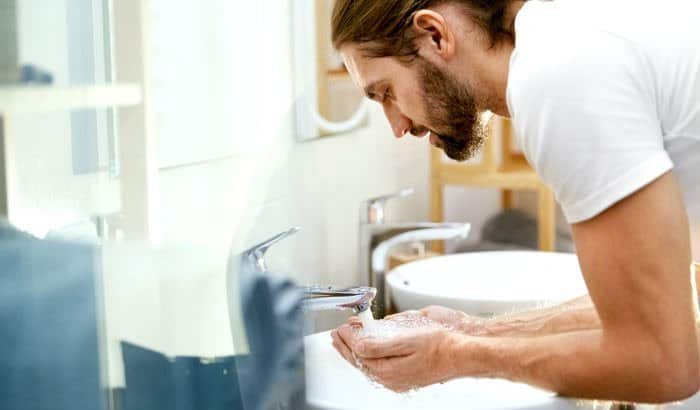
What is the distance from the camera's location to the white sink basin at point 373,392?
40.8 inches

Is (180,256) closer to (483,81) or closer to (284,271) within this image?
(284,271)

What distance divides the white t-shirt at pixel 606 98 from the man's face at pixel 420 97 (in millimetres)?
151

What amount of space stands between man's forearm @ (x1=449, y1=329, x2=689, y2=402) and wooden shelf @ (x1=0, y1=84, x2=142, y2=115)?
17.2 inches

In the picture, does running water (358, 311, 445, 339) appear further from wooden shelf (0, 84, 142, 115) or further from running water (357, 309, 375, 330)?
wooden shelf (0, 84, 142, 115)

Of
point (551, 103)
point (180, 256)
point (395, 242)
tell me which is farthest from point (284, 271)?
point (395, 242)

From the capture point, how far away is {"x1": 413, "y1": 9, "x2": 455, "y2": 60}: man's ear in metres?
0.90

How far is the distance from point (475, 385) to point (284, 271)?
0.35 m

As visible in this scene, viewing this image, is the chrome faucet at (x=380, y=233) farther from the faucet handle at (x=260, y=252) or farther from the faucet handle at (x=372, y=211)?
the faucet handle at (x=260, y=252)

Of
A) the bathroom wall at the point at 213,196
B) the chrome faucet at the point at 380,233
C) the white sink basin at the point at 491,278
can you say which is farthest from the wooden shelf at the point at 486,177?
the bathroom wall at the point at 213,196

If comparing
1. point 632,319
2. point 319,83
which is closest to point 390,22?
point 632,319

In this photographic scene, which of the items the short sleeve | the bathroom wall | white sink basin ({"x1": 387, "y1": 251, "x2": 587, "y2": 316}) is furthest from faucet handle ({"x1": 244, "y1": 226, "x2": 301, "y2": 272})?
white sink basin ({"x1": 387, "y1": 251, "x2": 587, "y2": 316})

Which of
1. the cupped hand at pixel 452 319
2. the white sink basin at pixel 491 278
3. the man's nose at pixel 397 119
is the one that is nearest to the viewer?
the man's nose at pixel 397 119

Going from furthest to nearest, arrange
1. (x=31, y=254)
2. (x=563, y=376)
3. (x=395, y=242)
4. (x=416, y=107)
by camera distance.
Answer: (x=395, y=242) → (x=416, y=107) → (x=563, y=376) → (x=31, y=254)

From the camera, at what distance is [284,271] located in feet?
3.05
